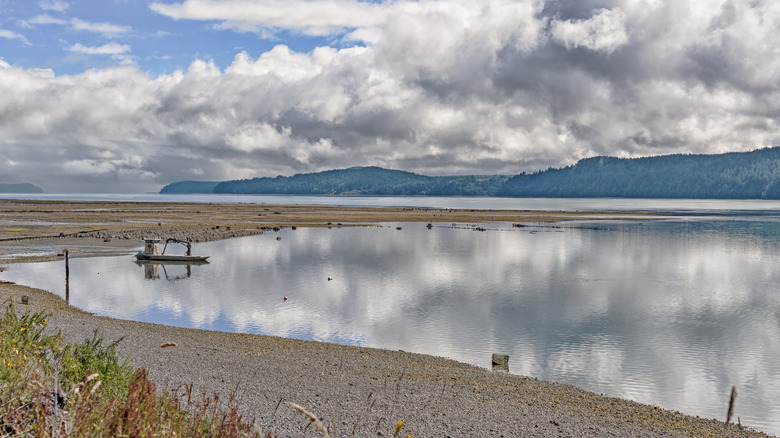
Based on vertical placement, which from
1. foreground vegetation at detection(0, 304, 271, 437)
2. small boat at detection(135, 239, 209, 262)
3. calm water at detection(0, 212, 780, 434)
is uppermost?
foreground vegetation at detection(0, 304, 271, 437)

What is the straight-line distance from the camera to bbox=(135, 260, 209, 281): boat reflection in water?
146 feet

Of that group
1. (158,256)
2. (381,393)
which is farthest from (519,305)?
(158,256)

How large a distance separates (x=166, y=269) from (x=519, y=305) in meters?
30.9

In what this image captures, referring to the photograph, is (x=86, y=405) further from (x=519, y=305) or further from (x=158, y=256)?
(x=158, y=256)

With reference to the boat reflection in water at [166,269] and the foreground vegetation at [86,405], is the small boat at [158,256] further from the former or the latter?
the foreground vegetation at [86,405]

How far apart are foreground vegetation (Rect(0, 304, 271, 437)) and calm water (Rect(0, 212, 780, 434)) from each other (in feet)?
48.5

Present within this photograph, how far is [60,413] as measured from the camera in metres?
6.24

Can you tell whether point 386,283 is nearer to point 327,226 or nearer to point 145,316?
point 145,316

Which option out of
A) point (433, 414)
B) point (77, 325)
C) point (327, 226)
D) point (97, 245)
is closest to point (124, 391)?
point (433, 414)

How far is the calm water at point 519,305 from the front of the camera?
853 inches

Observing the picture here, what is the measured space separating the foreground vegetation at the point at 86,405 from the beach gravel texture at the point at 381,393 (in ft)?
6.15

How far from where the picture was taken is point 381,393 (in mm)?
15414

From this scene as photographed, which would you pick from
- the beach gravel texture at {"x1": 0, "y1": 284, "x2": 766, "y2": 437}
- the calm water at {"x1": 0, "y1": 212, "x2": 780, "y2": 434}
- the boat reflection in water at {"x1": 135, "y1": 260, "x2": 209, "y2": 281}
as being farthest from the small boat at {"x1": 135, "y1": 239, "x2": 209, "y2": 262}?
the beach gravel texture at {"x1": 0, "y1": 284, "x2": 766, "y2": 437}

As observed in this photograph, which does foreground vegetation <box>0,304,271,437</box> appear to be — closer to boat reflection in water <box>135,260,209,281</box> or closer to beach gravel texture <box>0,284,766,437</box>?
beach gravel texture <box>0,284,766,437</box>
